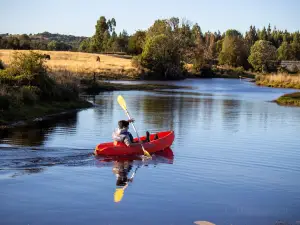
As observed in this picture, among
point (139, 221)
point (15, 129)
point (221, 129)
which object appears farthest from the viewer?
point (221, 129)

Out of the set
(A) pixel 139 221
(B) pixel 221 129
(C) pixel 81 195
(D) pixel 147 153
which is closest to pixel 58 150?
(D) pixel 147 153

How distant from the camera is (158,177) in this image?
59.6ft

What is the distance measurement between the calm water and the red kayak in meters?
0.51

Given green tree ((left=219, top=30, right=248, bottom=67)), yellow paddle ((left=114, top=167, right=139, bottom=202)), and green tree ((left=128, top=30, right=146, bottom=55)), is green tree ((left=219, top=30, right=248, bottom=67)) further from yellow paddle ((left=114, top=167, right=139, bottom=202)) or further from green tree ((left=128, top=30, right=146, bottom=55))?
yellow paddle ((left=114, top=167, right=139, bottom=202))

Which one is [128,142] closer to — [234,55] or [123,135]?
[123,135]

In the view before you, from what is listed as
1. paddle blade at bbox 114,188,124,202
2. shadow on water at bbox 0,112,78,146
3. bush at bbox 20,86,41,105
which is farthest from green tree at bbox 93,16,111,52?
paddle blade at bbox 114,188,124,202

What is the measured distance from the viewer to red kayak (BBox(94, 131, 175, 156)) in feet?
68.2

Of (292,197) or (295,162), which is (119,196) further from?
(295,162)

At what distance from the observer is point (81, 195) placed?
15.3m

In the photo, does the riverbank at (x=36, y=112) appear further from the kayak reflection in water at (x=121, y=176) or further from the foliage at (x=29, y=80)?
the kayak reflection in water at (x=121, y=176)

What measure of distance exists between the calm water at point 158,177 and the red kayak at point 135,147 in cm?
51

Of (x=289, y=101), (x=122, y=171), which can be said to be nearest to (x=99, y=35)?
(x=289, y=101)

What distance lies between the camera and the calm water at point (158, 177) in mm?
13664

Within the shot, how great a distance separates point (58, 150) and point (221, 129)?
12.9 metres
